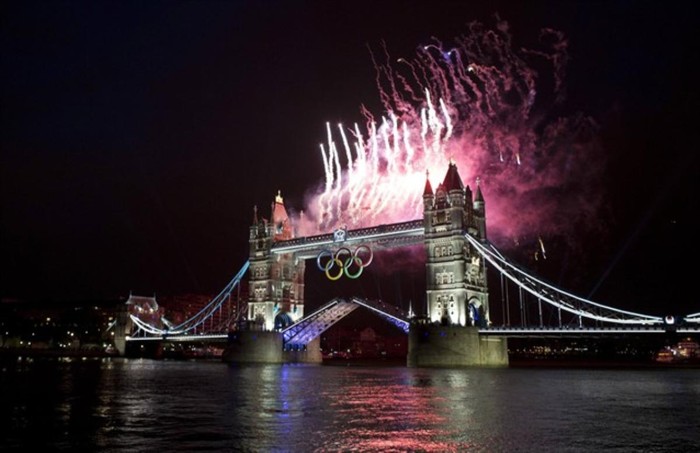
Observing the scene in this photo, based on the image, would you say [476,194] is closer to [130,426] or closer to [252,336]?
[252,336]

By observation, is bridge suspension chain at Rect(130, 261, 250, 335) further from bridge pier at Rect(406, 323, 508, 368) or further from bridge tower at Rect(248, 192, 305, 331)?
bridge pier at Rect(406, 323, 508, 368)

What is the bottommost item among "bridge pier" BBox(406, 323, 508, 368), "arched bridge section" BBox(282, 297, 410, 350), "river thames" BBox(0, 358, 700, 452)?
"river thames" BBox(0, 358, 700, 452)

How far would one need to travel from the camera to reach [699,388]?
40438 millimetres

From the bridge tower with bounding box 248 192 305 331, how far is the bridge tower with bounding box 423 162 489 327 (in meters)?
28.8

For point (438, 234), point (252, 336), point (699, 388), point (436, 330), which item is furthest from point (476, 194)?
point (699, 388)

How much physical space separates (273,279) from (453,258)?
32749 millimetres

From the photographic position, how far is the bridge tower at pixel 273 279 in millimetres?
100000

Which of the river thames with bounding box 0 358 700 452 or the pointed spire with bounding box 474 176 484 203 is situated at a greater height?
the pointed spire with bounding box 474 176 484 203

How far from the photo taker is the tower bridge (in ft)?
238

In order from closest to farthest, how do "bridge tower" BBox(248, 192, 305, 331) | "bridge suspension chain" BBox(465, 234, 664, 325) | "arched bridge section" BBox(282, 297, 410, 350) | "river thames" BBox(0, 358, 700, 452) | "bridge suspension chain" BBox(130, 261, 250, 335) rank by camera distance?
"river thames" BBox(0, 358, 700, 452)
"bridge suspension chain" BBox(465, 234, 664, 325)
"arched bridge section" BBox(282, 297, 410, 350)
"bridge tower" BBox(248, 192, 305, 331)
"bridge suspension chain" BBox(130, 261, 250, 335)

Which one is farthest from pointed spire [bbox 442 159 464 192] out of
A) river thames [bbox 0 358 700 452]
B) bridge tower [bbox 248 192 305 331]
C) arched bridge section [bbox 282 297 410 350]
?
river thames [bbox 0 358 700 452]

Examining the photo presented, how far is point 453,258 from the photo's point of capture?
259 ft

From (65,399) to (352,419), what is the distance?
15.5m

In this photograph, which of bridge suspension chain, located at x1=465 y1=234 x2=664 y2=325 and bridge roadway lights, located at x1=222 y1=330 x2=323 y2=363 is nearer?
bridge suspension chain, located at x1=465 y1=234 x2=664 y2=325
